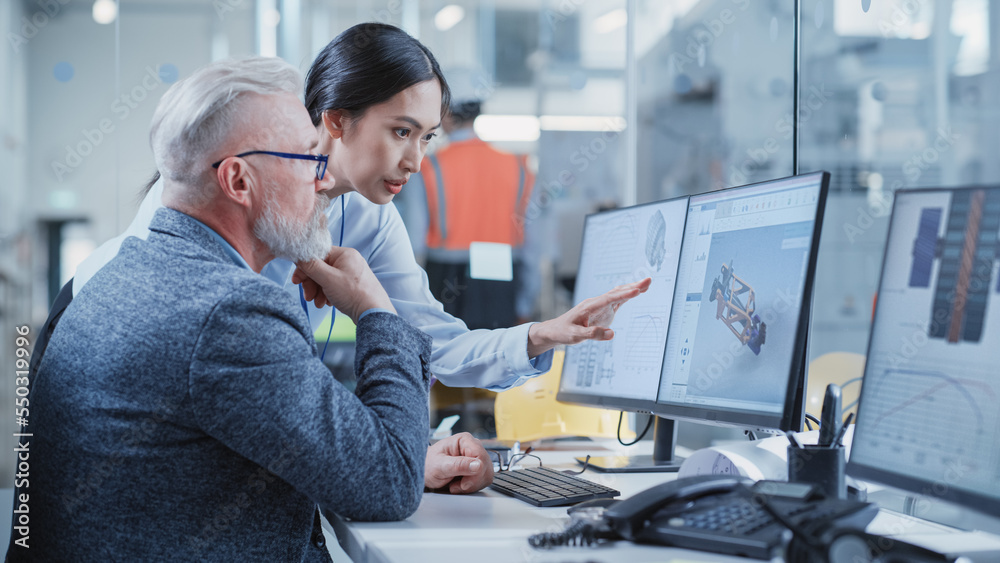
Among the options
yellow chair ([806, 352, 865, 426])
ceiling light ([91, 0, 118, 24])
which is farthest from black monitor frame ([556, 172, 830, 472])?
ceiling light ([91, 0, 118, 24])

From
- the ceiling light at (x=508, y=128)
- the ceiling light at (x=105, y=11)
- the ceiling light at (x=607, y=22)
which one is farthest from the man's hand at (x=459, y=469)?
the ceiling light at (x=607, y=22)

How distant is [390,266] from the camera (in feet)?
5.89

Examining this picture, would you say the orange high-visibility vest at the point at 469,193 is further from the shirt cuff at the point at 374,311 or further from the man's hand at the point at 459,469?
the shirt cuff at the point at 374,311

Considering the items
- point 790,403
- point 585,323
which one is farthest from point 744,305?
point 585,323

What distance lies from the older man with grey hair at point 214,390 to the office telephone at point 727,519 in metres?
0.27

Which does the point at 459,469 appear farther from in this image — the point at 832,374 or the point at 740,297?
the point at 832,374

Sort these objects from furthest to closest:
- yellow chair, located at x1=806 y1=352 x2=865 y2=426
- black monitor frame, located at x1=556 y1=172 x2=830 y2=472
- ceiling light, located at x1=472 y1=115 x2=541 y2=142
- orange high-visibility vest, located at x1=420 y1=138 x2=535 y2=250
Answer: ceiling light, located at x1=472 y1=115 x2=541 y2=142 < orange high-visibility vest, located at x1=420 y1=138 x2=535 y2=250 < yellow chair, located at x1=806 y1=352 x2=865 y2=426 < black monitor frame, located at x1=556 y1=172 x2=830 y2=472

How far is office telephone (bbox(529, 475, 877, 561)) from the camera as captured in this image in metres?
0.82

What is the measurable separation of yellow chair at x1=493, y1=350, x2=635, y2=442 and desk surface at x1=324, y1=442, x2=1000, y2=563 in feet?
2.80

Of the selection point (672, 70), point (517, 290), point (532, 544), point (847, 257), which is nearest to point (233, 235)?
point (532, 544)

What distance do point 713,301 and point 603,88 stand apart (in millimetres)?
4166

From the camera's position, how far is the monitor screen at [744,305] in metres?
1.13

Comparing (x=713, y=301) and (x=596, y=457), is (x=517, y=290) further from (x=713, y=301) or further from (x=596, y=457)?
(x=713, y=301)

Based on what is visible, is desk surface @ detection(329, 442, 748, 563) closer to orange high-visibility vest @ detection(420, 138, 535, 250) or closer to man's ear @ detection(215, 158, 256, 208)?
man's ear @ detection(215, 158, 256, 208)
